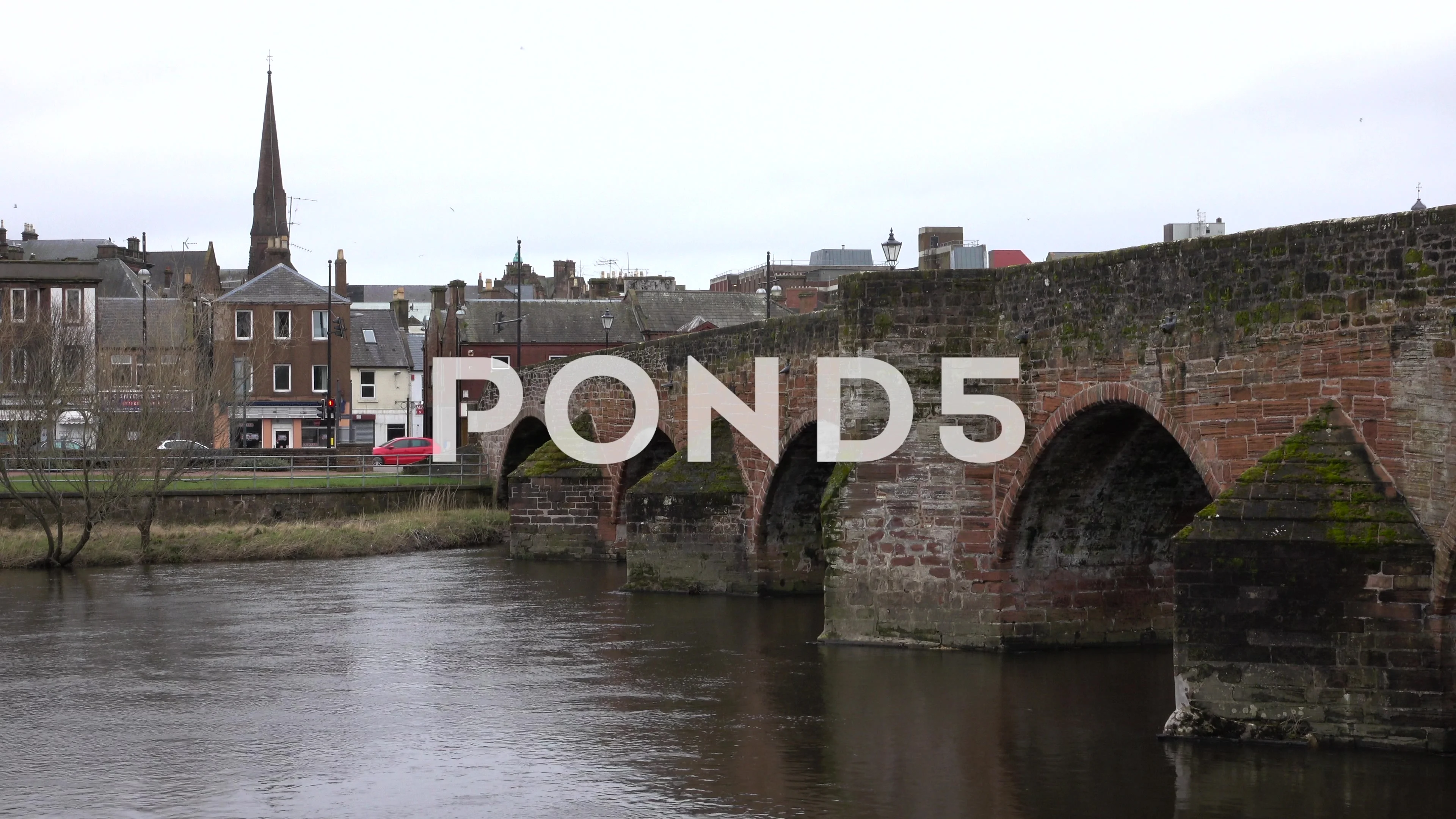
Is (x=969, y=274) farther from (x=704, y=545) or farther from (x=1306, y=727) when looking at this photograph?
(x=704, y=545)

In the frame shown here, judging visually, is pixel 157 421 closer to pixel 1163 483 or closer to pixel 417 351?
pixel 1163 483

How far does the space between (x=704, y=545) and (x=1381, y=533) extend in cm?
1296

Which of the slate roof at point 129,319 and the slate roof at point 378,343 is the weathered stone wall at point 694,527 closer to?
the slate roof at point 129,319

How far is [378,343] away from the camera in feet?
199

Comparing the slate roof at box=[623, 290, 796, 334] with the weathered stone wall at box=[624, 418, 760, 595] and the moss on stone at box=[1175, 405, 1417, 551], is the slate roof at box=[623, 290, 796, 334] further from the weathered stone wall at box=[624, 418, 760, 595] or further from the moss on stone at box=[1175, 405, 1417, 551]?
the moss on stone at box=[1175, 405, 1417, 551]

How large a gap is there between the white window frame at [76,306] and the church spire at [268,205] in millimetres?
32005

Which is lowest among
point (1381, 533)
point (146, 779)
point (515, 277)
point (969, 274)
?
point (146, 779)

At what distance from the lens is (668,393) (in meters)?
26.4

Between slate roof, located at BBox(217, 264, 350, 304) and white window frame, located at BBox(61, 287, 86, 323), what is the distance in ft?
17.6

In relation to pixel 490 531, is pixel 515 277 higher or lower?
higher

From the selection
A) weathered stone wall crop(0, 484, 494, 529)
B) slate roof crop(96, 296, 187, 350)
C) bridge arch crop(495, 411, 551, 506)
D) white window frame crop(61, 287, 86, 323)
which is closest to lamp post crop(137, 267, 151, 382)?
slate roof crop(96, 296, 187, 350)

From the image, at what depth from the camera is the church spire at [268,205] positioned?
81.6 metres

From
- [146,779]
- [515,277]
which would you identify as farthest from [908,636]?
[515,277]

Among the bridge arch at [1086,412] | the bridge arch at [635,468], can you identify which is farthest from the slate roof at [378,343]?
the bridge arch at [1086,412]
